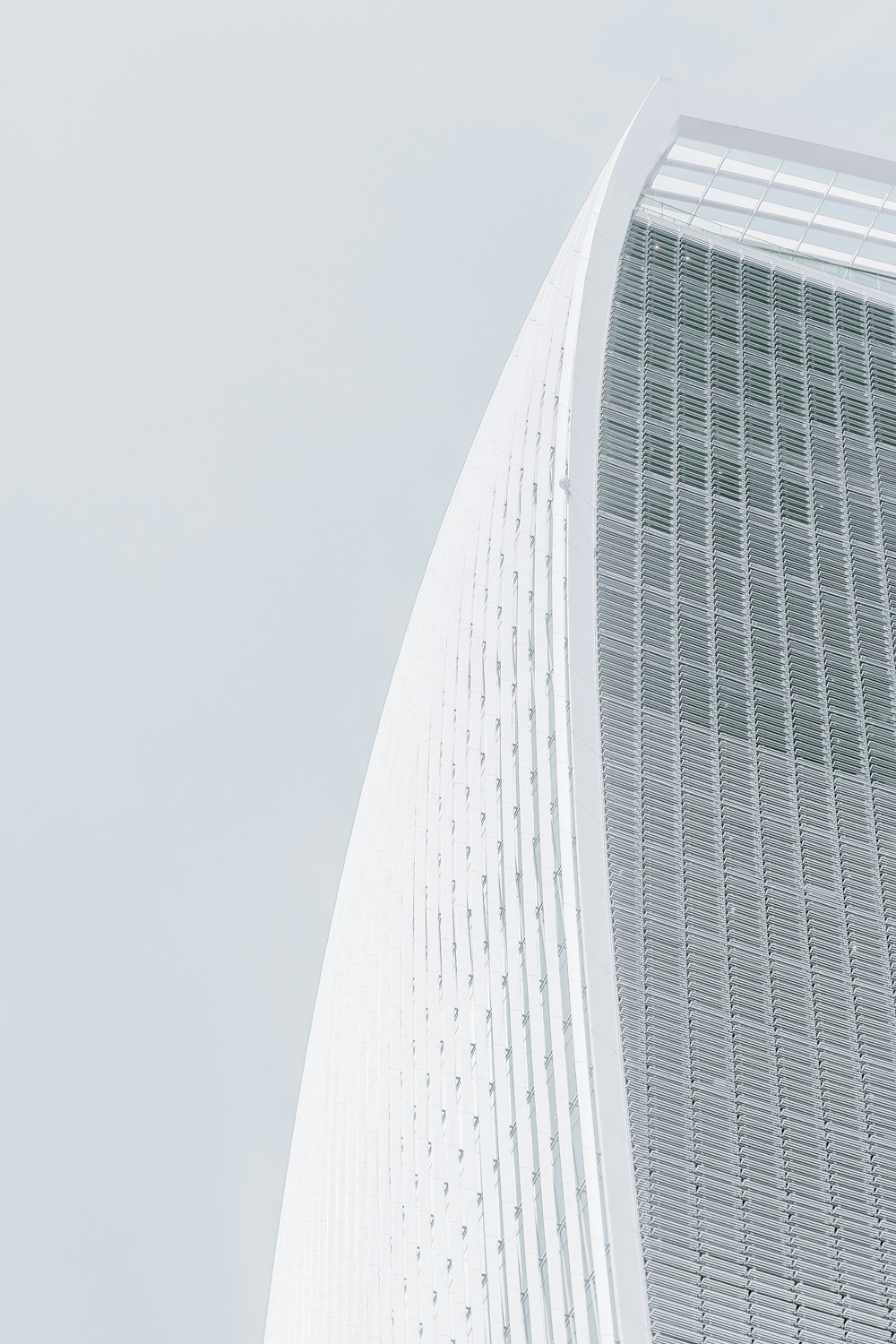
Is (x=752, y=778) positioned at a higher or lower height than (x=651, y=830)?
higher

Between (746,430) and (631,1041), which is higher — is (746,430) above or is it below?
above

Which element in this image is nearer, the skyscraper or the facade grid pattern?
the facade grid pattern

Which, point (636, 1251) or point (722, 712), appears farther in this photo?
point (722, 712)

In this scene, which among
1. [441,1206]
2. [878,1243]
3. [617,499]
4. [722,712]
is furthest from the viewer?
[617,499]

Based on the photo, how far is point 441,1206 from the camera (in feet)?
139

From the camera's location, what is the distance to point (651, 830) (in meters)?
41.0

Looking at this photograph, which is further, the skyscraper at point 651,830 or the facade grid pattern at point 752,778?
the skyscraper at point 651,830

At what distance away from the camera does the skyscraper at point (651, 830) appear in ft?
113

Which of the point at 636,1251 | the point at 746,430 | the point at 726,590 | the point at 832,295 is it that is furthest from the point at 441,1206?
the point at 832,295

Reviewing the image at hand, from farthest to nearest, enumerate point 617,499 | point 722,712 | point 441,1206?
point 617,499, point 722,712, point 441,1206

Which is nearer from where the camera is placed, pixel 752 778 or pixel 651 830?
pixel 651 830

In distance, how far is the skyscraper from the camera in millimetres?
34375

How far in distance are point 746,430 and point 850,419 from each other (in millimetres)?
3404

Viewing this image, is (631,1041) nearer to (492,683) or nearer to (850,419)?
(492,683)
